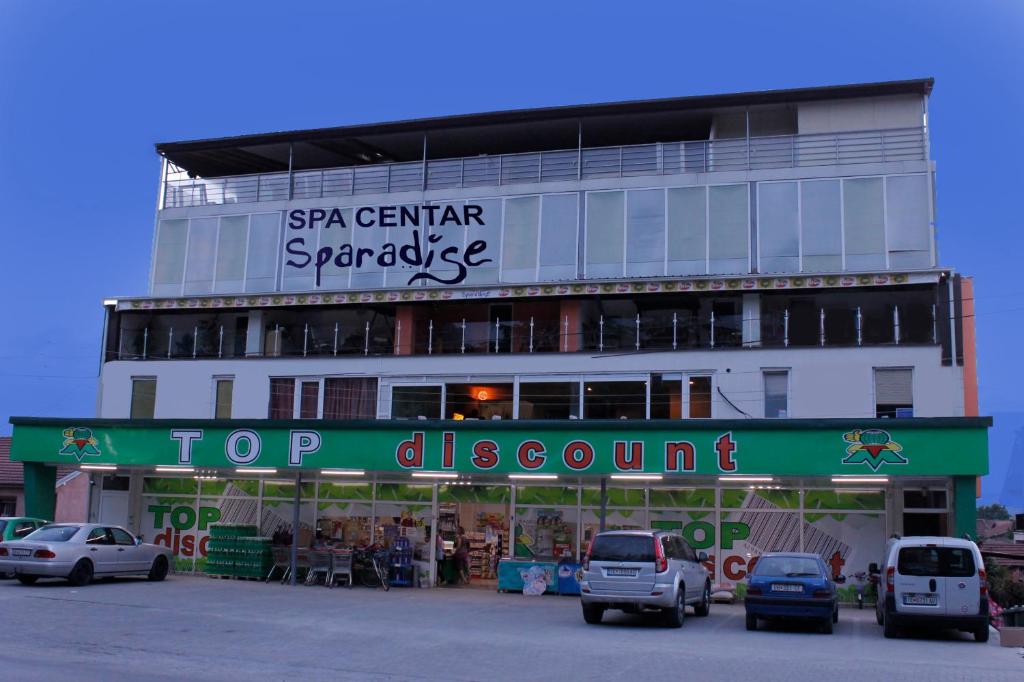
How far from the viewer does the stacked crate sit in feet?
88.5

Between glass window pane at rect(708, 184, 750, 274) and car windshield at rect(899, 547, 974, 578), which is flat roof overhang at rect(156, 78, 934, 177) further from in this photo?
car windshield at rect(899, 547, 974, 578)

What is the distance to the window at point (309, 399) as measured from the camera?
109 ft

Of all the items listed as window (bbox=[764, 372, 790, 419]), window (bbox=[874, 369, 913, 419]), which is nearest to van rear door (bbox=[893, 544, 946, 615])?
window (bbox=[874, 369, 913, 419])

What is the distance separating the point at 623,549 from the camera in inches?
742

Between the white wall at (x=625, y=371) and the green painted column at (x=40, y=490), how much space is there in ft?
18.1

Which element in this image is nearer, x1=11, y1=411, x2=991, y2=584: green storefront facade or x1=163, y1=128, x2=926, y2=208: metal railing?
x1=11, y1=411, x2=991, y2=584: green storefront facade

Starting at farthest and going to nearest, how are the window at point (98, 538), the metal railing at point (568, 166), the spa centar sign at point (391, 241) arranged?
the spa centar sign at point (391, 241), the metal railing at point (568, 166), the window at point (98, 538)

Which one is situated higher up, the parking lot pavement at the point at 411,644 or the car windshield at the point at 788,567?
the car windshield at the point at 788,567

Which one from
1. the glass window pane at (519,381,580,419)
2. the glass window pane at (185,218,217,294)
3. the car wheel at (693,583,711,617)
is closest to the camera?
the car wheel at (693,583,711,617)

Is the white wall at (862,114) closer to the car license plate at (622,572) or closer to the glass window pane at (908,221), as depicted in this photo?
the glass window pane at (908,221)

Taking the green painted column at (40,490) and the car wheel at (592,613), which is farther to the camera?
the green painted column at (40,490)

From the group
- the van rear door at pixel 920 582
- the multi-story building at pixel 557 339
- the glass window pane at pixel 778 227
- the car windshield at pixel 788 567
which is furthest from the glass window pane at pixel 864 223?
the van rear door at pixel 920 582

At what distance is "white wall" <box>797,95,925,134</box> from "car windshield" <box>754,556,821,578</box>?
1710cm

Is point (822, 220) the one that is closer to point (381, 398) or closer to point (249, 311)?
point (381, 398)
